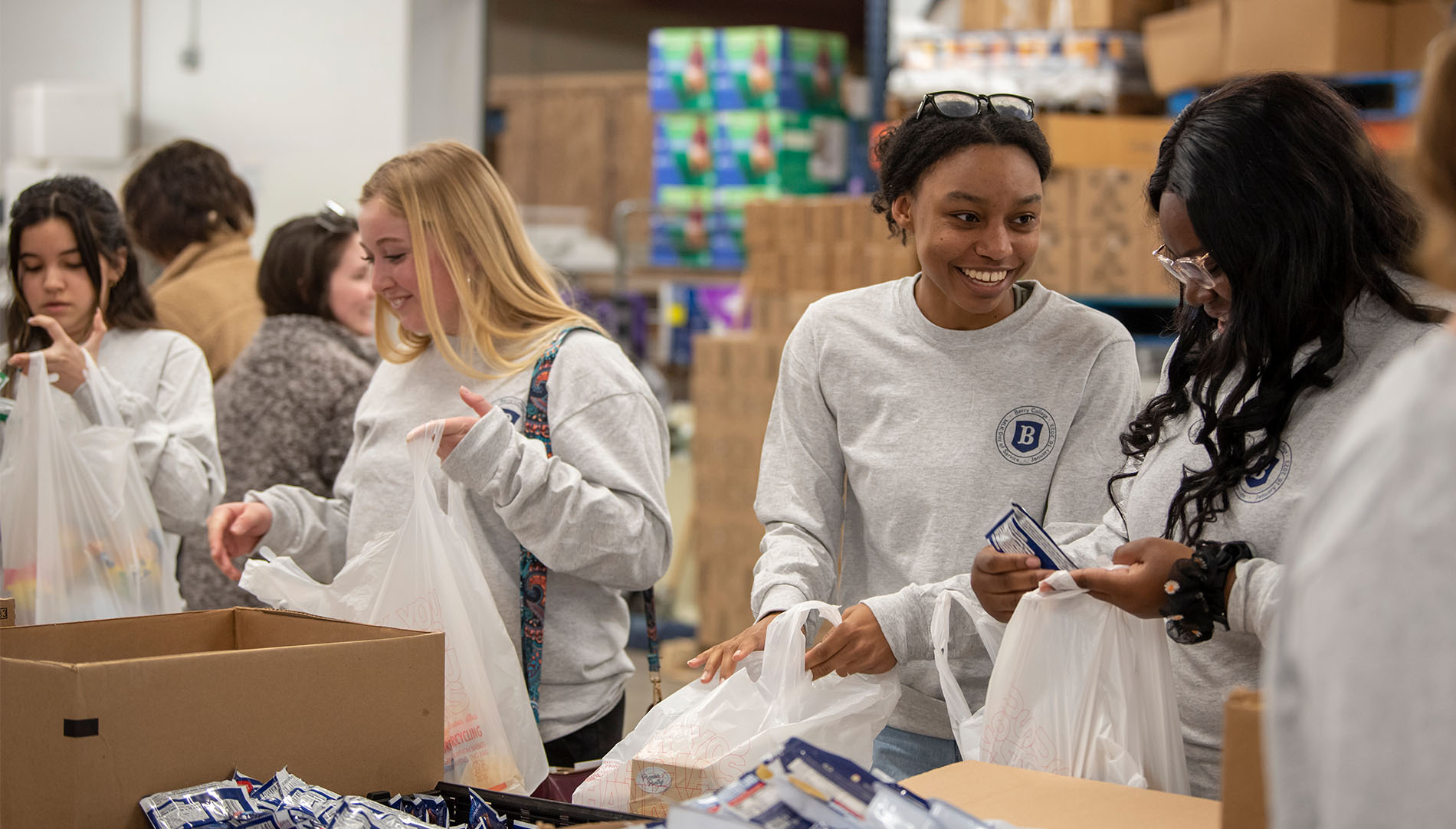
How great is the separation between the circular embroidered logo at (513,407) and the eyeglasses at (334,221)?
3.35 ft

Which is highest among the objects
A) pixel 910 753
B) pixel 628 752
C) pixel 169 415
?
pixel 169 415

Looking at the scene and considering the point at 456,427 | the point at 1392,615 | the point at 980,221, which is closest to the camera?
the point at 1392,615

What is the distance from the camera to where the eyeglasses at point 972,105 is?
1620 millimetres

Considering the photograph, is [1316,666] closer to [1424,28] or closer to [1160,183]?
[1160,183]

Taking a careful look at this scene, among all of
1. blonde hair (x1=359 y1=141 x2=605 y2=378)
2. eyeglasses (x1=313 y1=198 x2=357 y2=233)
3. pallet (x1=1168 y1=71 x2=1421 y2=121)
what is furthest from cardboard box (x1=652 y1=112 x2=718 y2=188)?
blonde hair (x1=359 y1=141 x2=605 y2=378)

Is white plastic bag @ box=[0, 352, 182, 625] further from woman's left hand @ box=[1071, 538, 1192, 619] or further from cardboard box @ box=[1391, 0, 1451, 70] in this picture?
cardboard box @ box=[1391, 0, 1451, 70]

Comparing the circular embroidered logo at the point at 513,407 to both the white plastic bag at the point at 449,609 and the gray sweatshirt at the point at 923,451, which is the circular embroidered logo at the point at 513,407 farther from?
the gray sweatshirt at the point at 923,451

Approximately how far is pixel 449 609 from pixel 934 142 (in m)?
0.83

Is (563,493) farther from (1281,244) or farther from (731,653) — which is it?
(1281,244)

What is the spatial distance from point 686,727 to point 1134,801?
0.46 m

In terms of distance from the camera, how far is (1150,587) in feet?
4.06

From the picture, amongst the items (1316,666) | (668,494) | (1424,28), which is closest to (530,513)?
(1316,666)

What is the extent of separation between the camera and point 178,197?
2.90 meters

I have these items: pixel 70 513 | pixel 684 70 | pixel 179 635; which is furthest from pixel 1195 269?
pixel 684 70
